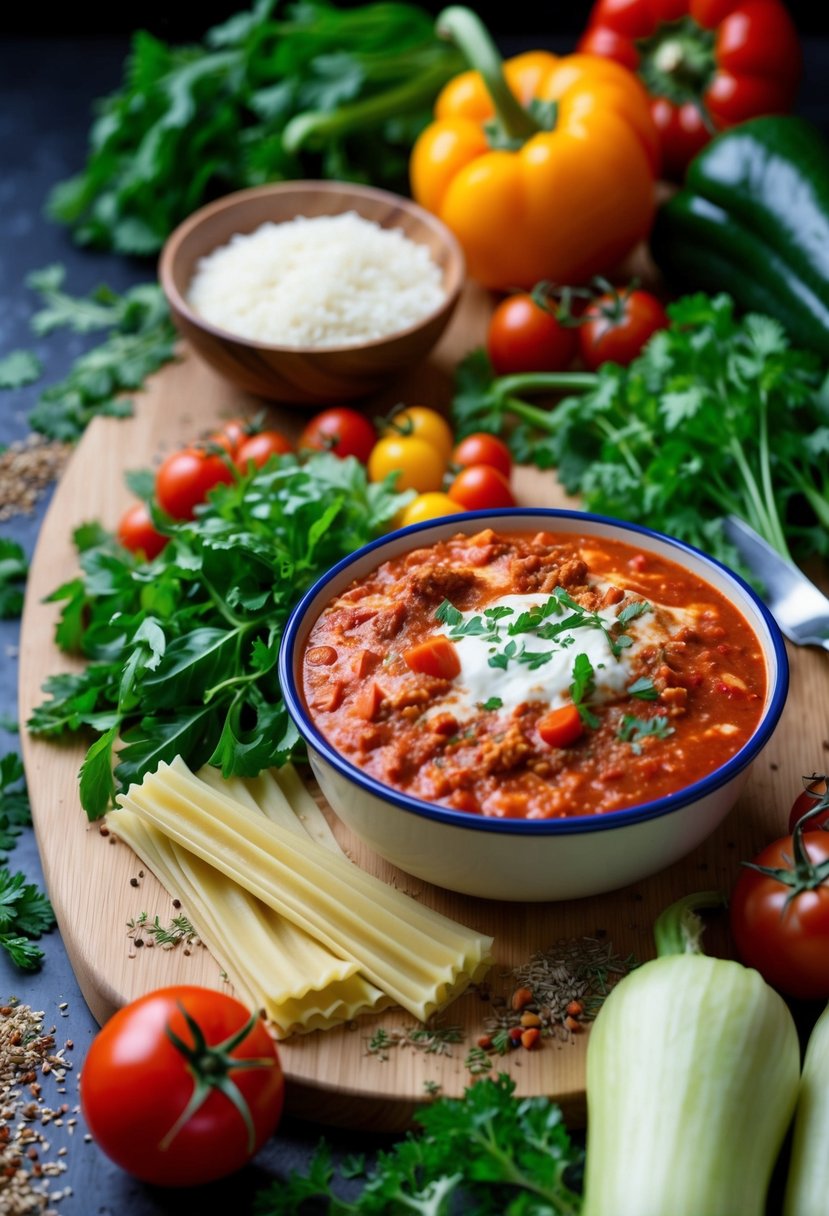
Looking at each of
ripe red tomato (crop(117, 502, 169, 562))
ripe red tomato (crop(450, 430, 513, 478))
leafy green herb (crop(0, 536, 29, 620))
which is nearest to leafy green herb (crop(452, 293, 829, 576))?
ripe red tomato (crop(450, 430, 513, 478))

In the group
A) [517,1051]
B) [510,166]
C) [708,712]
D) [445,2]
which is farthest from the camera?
[445,2]

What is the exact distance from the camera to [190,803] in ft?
11.5

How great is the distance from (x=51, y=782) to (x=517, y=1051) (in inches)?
61.6

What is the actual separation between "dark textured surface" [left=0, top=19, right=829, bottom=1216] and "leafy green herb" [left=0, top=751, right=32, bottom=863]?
4cm

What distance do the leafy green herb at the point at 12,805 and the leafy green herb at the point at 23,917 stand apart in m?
0.23

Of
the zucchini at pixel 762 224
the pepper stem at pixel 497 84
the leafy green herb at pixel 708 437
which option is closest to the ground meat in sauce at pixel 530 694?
the leafy green herb at pixel 708 437

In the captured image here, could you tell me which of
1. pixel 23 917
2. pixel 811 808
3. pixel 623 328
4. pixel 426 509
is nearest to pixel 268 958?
pixel 23 917

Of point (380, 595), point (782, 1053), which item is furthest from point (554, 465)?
point (782, 1053)

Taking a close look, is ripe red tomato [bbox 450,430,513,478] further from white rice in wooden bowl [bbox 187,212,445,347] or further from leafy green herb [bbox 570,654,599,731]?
leafy green herb [bbox 570,654,599,731]

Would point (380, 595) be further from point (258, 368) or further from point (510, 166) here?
point (510, 166)

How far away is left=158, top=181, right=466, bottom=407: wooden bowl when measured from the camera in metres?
5.02

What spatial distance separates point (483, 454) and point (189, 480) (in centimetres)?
105

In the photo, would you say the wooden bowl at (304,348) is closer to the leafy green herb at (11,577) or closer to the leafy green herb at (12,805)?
the leafy green herb at (11,577)

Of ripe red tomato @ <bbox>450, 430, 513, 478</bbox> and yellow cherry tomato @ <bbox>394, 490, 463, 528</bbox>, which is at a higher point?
yellow cherry tomato @ <bbox>394, 490, 463, 528</bbox>
